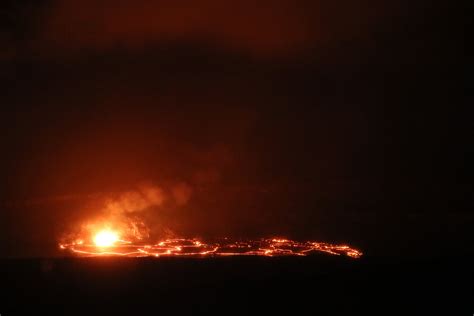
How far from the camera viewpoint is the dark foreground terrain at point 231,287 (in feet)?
14.6

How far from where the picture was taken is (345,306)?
4.61 m

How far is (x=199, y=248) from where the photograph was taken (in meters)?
5.97

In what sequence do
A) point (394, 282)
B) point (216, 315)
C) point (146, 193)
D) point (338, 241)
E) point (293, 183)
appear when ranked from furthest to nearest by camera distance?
point (293, 183) < point (146, 193) < point (338, 241) < point (394, 282) < point (216, 315)

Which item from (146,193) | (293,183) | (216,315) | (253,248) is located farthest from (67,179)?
(216,315)

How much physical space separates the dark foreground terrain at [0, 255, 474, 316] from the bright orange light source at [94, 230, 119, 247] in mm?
1266

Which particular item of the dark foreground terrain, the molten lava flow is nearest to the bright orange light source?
the molten lava flow

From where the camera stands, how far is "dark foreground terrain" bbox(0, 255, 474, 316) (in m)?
4.45

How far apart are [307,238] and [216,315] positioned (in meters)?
2.53

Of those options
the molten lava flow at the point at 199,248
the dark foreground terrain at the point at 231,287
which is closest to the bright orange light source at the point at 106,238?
the molten lava flow at the point at 199,248

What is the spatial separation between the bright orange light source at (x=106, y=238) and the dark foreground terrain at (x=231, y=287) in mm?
1266

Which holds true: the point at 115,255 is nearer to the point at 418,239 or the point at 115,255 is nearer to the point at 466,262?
the point at 466,262

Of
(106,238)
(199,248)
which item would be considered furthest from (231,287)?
(106,238)

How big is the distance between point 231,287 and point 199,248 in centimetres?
145

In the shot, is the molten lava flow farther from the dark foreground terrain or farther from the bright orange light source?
the dark foreground terrain
